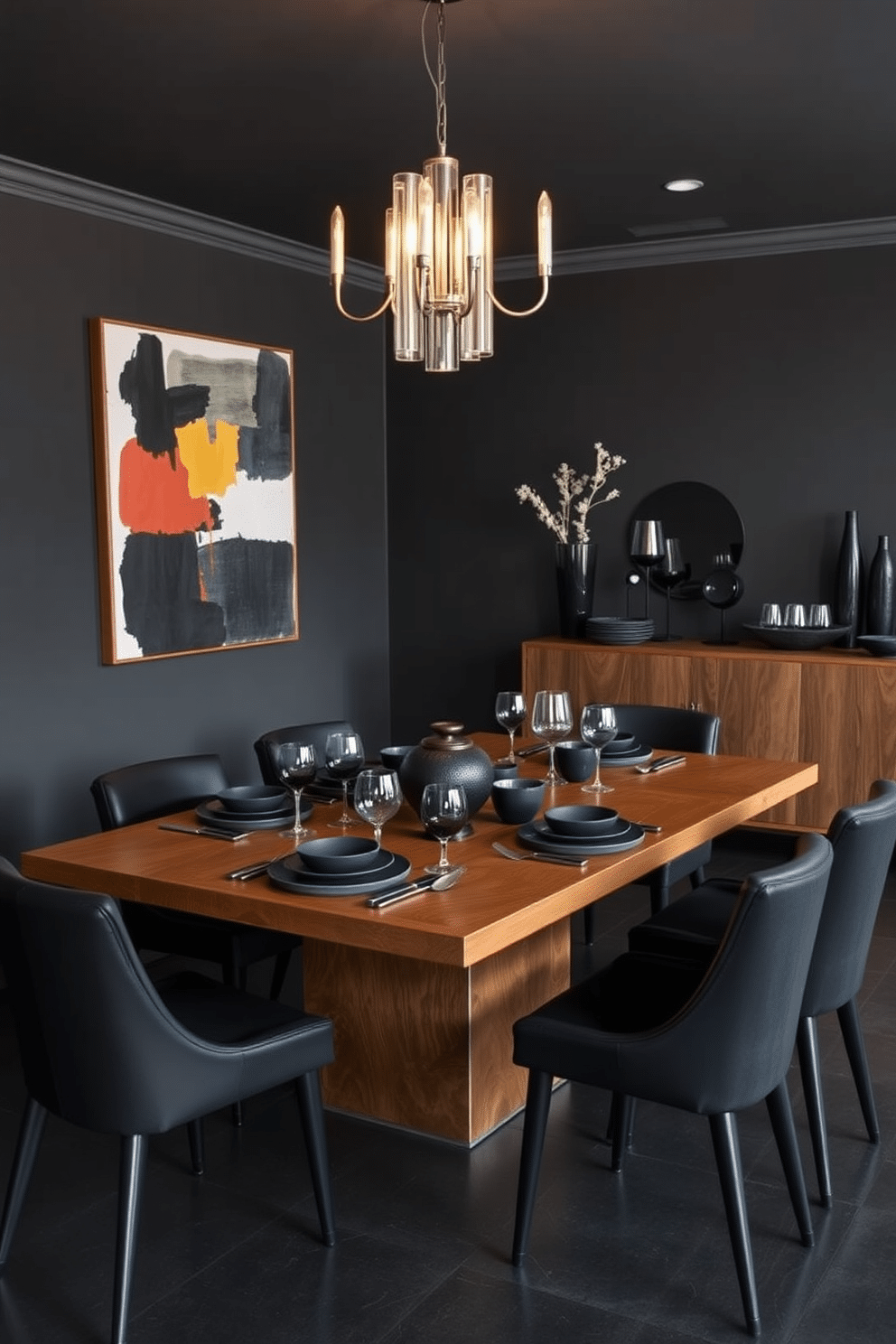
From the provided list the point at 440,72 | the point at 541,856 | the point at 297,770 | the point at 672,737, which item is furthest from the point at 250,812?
the point at 440,72

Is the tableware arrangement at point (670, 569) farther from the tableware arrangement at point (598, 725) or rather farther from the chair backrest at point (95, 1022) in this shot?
the chair backrest at point (95, 1022)

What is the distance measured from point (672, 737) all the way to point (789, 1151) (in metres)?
1.75

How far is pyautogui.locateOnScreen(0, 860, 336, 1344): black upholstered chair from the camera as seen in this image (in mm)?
2182

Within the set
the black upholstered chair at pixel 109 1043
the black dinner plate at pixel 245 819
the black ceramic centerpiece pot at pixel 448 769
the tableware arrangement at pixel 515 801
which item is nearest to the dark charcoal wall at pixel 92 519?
the black dinner plate at pixel 245 819

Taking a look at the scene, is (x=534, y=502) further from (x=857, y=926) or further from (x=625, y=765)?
(x=857, y=926)

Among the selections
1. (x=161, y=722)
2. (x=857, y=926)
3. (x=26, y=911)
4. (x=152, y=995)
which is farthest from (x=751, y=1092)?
(x=161, y=722)

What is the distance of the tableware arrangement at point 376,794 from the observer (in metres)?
2.66

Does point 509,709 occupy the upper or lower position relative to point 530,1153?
upper

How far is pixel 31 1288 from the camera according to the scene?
97.8 inches

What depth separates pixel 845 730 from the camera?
5020mm

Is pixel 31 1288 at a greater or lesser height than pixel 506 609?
lesser

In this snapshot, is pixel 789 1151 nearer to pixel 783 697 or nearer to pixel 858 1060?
pixel 858 1060

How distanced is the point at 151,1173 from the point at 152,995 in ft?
3.06

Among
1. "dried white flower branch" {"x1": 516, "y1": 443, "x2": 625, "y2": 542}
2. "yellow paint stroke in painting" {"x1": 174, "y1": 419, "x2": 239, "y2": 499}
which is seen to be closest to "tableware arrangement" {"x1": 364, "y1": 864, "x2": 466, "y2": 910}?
"yellow paint stroke in painting" {"x1": 174, "y1": 419, "x2": 239, "y2": 499}
